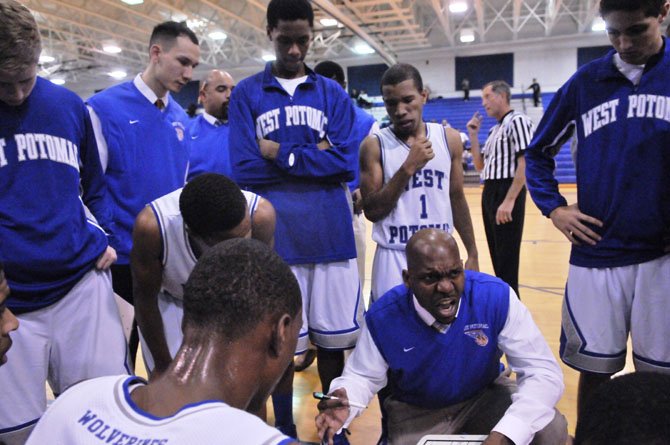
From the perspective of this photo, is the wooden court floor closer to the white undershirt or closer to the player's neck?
the white undershirt

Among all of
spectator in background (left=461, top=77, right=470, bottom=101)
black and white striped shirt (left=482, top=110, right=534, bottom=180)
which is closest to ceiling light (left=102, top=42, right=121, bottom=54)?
spectator in background (left=461, top=77, right=470, bottom=101)

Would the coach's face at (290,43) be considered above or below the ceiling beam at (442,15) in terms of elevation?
below

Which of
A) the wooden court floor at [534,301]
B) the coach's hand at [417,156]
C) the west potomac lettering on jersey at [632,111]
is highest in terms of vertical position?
the west potomac lettering on jersey at [632,111]

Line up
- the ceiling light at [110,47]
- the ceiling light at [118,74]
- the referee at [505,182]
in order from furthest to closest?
the ceiling light at [118,74]
the ceiling light at [110,47]
the referee at [505,182]

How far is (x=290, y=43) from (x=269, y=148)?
514 mm

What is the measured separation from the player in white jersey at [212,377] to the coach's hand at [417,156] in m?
1.50

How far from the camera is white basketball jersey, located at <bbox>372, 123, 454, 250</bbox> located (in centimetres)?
265

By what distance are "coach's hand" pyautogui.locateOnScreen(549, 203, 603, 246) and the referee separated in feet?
6.43

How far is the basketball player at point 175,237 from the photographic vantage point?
1.82 meters

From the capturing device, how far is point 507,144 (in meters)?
4.32

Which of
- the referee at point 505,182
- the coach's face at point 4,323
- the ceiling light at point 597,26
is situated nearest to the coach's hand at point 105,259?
the coach's face at point 4,323

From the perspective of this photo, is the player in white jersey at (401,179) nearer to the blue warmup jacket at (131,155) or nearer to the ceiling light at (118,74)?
the blue warmup jacket at (131,155)

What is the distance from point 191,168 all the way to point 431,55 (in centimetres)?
1973

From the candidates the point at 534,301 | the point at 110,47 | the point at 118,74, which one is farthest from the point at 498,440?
the point at 118,74
